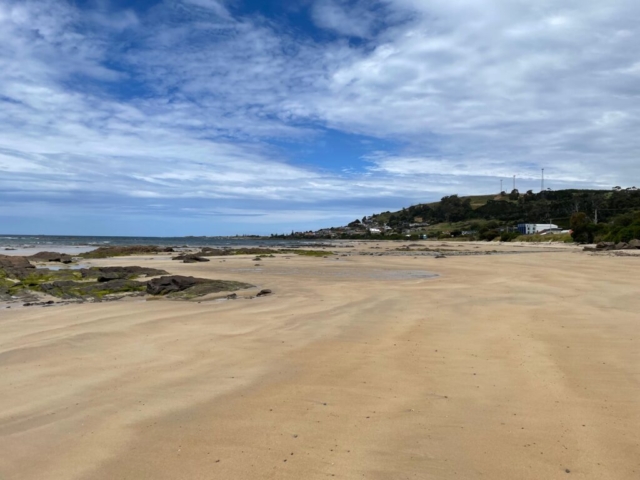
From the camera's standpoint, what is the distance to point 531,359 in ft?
20.8

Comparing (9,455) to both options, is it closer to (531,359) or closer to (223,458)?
(223,458)

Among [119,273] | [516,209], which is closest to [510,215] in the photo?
[516,209]

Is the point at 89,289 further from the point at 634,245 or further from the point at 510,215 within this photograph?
the point at 510,215

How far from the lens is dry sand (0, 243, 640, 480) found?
12.0 feet

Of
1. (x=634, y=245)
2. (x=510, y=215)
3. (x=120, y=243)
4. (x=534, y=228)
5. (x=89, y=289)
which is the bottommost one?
(x=89, y=289)

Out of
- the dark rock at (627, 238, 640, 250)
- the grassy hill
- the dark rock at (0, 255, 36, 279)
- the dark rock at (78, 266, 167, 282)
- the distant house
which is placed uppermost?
the grassy hill

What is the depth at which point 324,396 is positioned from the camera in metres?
5.06

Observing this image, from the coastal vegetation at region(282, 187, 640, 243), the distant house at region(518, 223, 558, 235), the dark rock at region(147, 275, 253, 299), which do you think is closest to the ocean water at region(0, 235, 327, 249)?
the coastal vegetation at region(282, 187, 640, 243)

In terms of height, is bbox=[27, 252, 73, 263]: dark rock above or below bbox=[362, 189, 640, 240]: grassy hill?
below

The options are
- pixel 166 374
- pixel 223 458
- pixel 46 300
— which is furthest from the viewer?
pixel 46 300

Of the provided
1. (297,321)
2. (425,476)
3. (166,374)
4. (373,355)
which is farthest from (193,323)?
(425,476)

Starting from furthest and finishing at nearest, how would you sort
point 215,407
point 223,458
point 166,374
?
point 166,374 < point 215,407 < point 223,458

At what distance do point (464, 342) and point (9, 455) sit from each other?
594cm

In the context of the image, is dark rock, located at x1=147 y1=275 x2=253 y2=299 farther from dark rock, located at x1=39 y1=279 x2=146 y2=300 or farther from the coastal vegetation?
the coastal vegetation
